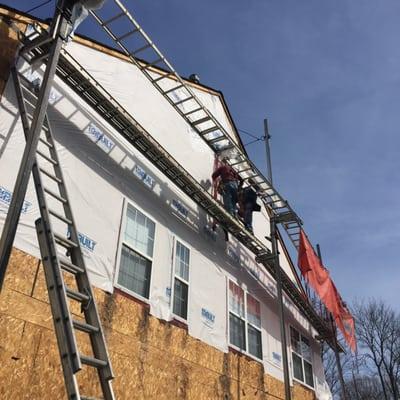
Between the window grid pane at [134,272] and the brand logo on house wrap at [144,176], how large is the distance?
173cm

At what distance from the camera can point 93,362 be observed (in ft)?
13.0

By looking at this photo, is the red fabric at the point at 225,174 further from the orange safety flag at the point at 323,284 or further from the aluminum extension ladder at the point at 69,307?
the aluminum extension ladder at the point at 69,307

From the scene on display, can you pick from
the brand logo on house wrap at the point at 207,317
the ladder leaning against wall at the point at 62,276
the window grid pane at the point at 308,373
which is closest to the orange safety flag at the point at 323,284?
the window grid pane at the point at 308,373

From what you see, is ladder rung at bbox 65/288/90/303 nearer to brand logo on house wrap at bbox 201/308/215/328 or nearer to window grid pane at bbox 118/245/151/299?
window grid pane at bbox 118/245/151/299

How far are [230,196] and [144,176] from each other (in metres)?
3.80

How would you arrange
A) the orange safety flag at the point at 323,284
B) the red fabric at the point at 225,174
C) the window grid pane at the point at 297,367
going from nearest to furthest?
the red fabric at the point at 225,174 < the orange safety flag at the point at 323,284 < the window grid pane at the point at 297,367

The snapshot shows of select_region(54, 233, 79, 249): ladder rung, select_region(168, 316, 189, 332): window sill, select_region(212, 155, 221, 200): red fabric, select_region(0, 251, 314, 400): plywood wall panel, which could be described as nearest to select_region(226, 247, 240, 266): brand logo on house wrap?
select_region(212, 155, 221, 200): red fabric

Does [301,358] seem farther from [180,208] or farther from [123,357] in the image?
[123,357]

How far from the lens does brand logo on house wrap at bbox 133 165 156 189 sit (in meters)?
9.14

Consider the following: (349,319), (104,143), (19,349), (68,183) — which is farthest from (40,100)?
(349,319)

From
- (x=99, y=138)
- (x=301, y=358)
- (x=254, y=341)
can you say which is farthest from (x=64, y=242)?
(x=301, y=358)

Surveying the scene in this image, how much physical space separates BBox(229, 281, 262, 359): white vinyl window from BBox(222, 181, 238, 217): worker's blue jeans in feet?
7.13

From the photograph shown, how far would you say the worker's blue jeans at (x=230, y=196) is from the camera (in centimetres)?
1242

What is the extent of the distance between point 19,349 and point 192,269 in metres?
5.04
